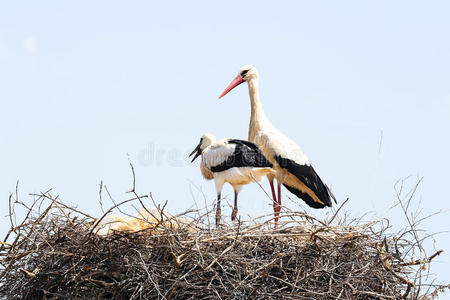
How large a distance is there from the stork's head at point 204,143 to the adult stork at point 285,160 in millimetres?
585

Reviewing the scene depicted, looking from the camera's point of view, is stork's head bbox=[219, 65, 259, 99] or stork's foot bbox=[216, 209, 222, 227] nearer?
stork's foot bbox=[216, 209, 222, 227]

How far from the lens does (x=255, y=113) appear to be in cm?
756

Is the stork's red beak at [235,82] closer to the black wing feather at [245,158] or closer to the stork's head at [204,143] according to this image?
the stork's head at [204,143]

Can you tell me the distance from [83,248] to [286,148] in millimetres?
3082

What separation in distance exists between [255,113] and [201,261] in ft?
11.1

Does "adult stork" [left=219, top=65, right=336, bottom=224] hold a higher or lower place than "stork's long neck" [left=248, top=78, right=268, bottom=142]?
lower

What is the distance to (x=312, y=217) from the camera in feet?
A: 14.8

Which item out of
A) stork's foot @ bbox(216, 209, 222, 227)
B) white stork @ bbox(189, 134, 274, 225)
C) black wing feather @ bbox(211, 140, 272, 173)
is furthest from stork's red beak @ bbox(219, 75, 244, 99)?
stork's foot @ bbox(216, 209, 222, 227)

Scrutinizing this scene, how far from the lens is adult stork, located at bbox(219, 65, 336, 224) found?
7141 millimetres

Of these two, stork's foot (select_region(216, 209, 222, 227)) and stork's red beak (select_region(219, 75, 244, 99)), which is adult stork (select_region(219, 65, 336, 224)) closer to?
stork's red beak (select_region(219, 75, 244, 99))

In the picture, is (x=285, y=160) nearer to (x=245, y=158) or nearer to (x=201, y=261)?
(x=245, y=158)

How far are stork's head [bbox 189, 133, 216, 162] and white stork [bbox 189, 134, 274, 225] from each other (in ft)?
0.24

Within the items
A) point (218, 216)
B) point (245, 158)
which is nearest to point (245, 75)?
point (245, 158)

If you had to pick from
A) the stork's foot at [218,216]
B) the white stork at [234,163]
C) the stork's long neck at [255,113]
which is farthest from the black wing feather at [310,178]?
the stork's foot at [218,216]
